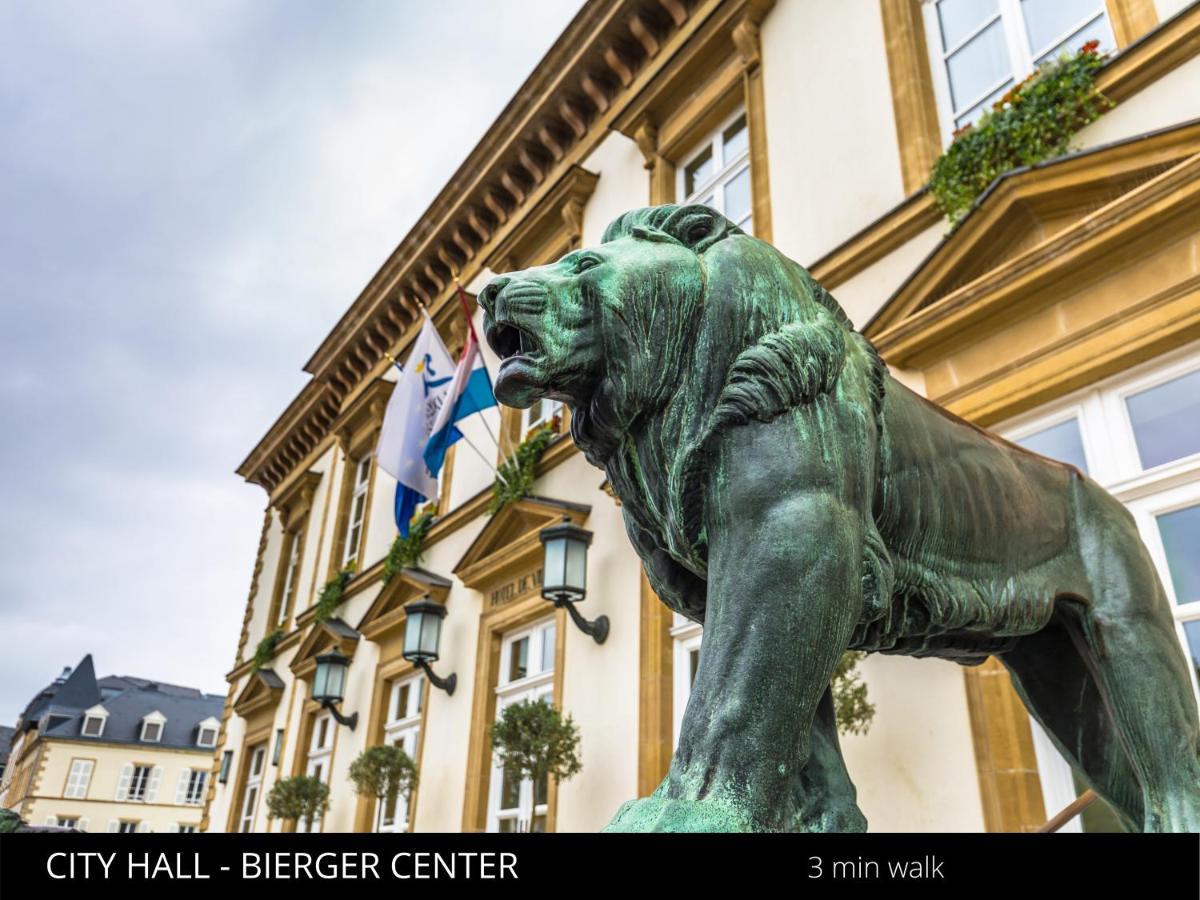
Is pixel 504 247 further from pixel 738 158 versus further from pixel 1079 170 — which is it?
pixel 1079 170

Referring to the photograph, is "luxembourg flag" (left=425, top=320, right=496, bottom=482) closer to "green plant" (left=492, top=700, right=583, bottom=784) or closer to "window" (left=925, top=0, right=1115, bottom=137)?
"green plant" (left=492, top=700, right=583, bottom=784)

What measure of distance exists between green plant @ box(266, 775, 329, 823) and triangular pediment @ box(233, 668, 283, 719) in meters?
3.89

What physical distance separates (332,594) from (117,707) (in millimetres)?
47785

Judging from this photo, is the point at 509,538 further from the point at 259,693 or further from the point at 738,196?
the point at 259,693

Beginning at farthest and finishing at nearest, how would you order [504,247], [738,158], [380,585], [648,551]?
[380,585] < [504,247] < [738,158] < [648,551]

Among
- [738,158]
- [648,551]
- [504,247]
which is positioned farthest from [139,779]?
[648,551]

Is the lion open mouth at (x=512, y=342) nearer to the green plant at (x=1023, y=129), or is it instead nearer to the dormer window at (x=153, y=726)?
the green plant at (x=1023, y=129)

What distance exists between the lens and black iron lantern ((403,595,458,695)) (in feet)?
30.8

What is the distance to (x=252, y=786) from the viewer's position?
15.3 meters

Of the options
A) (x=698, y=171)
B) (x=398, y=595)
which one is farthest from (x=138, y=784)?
(x=698, y=171)

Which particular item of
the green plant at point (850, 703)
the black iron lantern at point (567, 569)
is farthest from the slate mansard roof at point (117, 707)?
the green plant at point (850, 703)

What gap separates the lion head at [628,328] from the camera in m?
1.35

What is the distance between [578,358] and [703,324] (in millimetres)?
199

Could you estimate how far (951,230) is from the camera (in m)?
5.22
